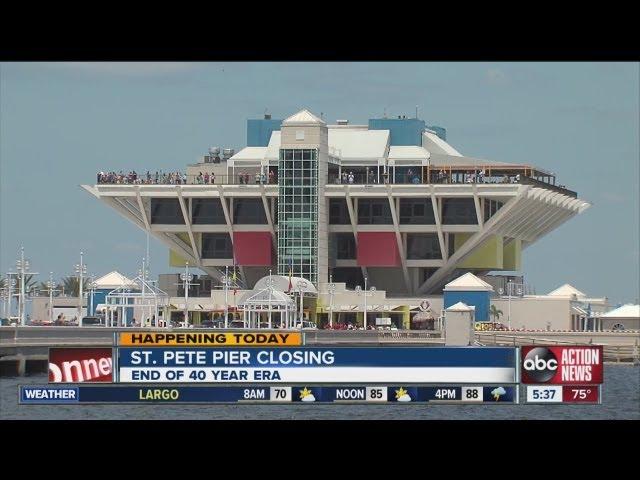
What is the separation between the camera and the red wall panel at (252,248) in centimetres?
15525

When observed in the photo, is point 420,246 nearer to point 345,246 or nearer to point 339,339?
point 345,246

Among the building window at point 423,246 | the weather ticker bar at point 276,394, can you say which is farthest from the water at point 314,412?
the building window at point 423,246

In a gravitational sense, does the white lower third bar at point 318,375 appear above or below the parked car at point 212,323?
above

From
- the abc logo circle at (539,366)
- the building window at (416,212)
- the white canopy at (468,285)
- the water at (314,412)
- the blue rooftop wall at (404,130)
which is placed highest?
the blue rooftop wall at (404,130)

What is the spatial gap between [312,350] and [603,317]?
393 ft

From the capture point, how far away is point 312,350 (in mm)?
52625

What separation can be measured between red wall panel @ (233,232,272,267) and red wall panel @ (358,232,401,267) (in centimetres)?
927

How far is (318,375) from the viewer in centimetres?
5231

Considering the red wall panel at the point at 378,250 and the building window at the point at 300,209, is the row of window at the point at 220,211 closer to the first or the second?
the building window at the point at 300,209

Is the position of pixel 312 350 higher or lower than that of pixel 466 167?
lower
